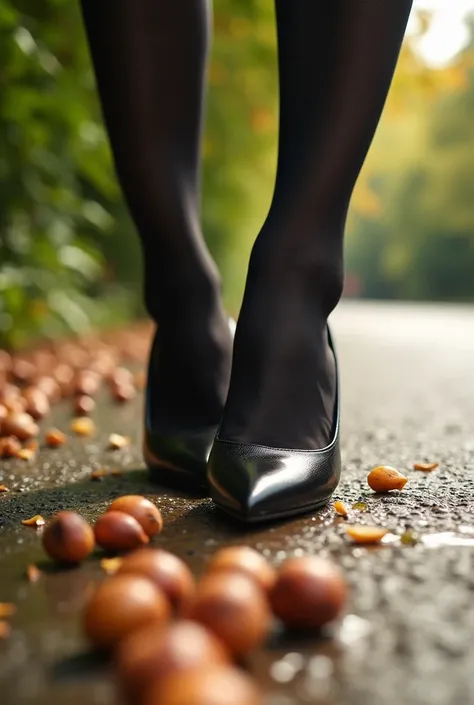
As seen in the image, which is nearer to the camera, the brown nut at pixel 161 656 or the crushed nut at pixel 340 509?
the brown nut at pixel 161 656

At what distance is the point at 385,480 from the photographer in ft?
4.50

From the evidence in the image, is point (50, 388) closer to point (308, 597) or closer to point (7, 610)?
point (7, 610)

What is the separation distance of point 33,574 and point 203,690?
0.45m

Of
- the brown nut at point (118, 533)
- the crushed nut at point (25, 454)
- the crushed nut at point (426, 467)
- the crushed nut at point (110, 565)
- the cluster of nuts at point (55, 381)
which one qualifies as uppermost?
the brown nut at point (118, 533)

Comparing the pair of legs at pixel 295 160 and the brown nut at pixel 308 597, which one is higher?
the pair of legs at pixel 295 160

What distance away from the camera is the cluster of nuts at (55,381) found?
1987 mm

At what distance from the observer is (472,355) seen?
15.3 feet

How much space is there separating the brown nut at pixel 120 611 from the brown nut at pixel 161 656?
61 mm

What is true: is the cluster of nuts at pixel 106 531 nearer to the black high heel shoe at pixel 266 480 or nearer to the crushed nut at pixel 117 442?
the black high heel shoe at pixel 266 480

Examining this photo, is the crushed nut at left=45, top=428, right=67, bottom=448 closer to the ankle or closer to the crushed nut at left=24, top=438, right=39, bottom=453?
the crushed nut at left=24, top=438, right=39, bottom=453

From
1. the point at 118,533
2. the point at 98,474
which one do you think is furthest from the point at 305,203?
the point at 98,474

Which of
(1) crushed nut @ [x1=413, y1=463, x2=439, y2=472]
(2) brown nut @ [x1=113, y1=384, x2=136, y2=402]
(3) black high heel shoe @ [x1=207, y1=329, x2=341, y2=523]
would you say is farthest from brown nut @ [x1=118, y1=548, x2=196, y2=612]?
(2) brown nut @ [x1=113, y1=384, x2=136, y2=402]

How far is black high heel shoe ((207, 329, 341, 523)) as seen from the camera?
1.13 m

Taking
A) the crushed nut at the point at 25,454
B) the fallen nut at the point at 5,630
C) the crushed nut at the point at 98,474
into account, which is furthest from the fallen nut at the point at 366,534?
the crushed nut at the point at 25,454
